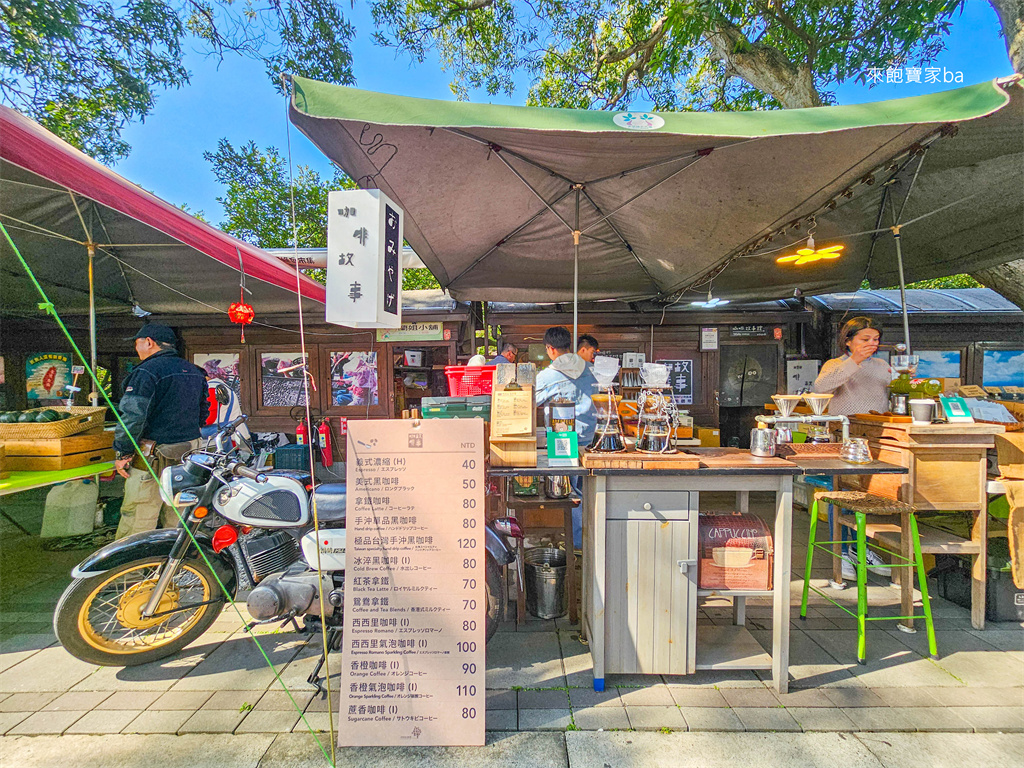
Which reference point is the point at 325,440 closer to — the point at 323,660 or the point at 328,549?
the point at 328,549

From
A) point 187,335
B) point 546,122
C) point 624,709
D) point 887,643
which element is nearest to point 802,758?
point 624,709

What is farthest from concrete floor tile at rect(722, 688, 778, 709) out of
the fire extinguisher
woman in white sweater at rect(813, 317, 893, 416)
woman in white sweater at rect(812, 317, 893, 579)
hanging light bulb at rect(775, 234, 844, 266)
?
the fire extinguisher

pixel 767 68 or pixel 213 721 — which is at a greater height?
pixel 767 68

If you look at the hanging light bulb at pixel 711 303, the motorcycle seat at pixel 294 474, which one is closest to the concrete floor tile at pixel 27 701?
the motorcycle seat at pixel 294 474

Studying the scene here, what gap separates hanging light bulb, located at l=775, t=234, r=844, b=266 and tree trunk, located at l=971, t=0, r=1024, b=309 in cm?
182

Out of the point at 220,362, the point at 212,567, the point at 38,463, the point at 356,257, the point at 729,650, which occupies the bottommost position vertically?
the point at 729,650

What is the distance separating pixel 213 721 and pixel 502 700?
147 cm

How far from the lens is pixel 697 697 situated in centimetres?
232

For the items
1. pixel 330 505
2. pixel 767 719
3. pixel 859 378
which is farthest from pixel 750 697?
pixel 859 378

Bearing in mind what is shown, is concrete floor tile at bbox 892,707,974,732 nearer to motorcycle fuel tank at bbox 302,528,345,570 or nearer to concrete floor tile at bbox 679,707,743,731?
concrete floor tile at bbox 679,707,743,731

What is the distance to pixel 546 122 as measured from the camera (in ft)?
6.93

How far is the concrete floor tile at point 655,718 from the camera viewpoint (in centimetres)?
212

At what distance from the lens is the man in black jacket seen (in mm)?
3551

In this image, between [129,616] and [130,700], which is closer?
[130,700]
